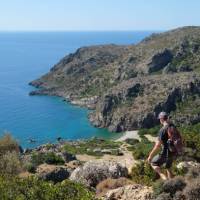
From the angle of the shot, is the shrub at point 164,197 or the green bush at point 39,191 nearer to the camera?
the green bush at point 39,191

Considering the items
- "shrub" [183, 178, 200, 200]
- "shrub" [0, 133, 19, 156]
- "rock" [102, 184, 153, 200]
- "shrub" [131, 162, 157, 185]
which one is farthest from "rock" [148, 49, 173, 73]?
"shrub" [183, 178, 200, 200]

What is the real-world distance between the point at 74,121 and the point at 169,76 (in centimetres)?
3117

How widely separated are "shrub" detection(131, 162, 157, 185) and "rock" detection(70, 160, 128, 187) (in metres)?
0.77

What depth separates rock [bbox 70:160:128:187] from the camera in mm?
24297

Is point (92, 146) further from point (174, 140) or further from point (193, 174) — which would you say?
point (174, 140)

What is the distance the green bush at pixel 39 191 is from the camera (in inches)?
646

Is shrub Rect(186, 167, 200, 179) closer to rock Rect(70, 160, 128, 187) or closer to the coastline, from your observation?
rock Rect(70, 160, 128, 187)

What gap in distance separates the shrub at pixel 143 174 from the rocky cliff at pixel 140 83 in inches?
3899

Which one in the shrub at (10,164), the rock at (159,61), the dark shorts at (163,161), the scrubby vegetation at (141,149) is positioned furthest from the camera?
the rock at (159,61)

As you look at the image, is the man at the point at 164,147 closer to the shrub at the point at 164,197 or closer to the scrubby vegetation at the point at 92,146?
the shrub at the point at 164,197

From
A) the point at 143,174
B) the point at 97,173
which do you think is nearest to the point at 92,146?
the point at 97,173

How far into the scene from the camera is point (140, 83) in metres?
141

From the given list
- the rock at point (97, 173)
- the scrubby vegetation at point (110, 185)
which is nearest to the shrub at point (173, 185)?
the scrubby vegetation at point (110, 185)

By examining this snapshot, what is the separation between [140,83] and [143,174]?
389ft
